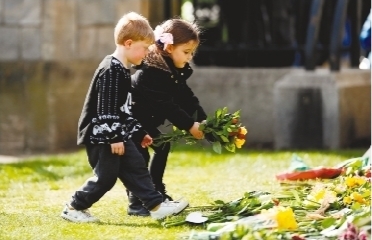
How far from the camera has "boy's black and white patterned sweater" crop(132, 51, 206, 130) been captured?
546cm

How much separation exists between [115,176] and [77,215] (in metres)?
0.27

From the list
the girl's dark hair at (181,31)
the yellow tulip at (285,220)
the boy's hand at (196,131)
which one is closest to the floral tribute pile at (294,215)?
the yellow tulip at (285,220)

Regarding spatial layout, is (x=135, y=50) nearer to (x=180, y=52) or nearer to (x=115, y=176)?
(x=180, y=52)

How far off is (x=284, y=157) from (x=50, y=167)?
5.99ft

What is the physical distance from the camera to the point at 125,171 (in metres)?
5.28

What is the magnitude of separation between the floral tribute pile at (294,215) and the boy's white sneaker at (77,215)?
0.39m

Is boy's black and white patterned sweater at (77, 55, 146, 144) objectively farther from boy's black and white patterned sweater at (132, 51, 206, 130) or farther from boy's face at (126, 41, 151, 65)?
boy's black and white patterned sweater at (132, 51, 206, 130)

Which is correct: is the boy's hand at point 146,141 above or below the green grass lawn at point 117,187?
above

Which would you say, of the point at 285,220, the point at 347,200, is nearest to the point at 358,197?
the point at 347,200

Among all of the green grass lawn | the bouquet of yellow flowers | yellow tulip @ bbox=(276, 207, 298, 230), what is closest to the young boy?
the green grass lawn

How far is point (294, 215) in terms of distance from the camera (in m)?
5.00

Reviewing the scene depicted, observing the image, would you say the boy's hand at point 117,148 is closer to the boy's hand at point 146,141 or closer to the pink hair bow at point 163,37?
the boy's hand at point 146,141

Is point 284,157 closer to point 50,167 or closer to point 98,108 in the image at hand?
point 50,167

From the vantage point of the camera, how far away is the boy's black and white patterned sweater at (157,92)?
17.9ft
